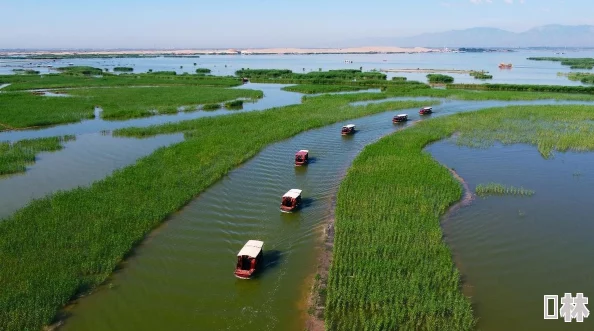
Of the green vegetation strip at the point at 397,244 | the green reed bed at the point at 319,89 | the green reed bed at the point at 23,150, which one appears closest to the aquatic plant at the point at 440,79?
the green reed bed at the point at 319,89

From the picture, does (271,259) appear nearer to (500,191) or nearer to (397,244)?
(397,244)

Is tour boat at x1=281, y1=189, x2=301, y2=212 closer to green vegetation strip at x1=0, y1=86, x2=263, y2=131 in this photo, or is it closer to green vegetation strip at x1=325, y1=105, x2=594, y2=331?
green vegetation strip at x1=325, y1=105, x2=594, y2=331

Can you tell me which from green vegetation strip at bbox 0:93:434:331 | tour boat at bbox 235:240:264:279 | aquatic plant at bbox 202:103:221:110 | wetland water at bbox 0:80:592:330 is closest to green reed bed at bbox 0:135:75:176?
wetland water at bbox 0:80:592:330

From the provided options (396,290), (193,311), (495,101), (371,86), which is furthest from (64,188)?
(371,86)

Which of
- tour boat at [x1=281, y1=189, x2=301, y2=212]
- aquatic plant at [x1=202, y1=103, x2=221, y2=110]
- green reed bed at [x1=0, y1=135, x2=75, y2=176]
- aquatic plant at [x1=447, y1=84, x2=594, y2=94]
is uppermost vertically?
aquatic plant at [x1=447, y1=84, x2=594, y2=94]

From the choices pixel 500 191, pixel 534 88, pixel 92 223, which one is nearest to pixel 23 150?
pixel 92 223

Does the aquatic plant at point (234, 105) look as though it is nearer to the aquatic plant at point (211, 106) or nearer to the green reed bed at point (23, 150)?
the aquatic plant at point (211, 106)
